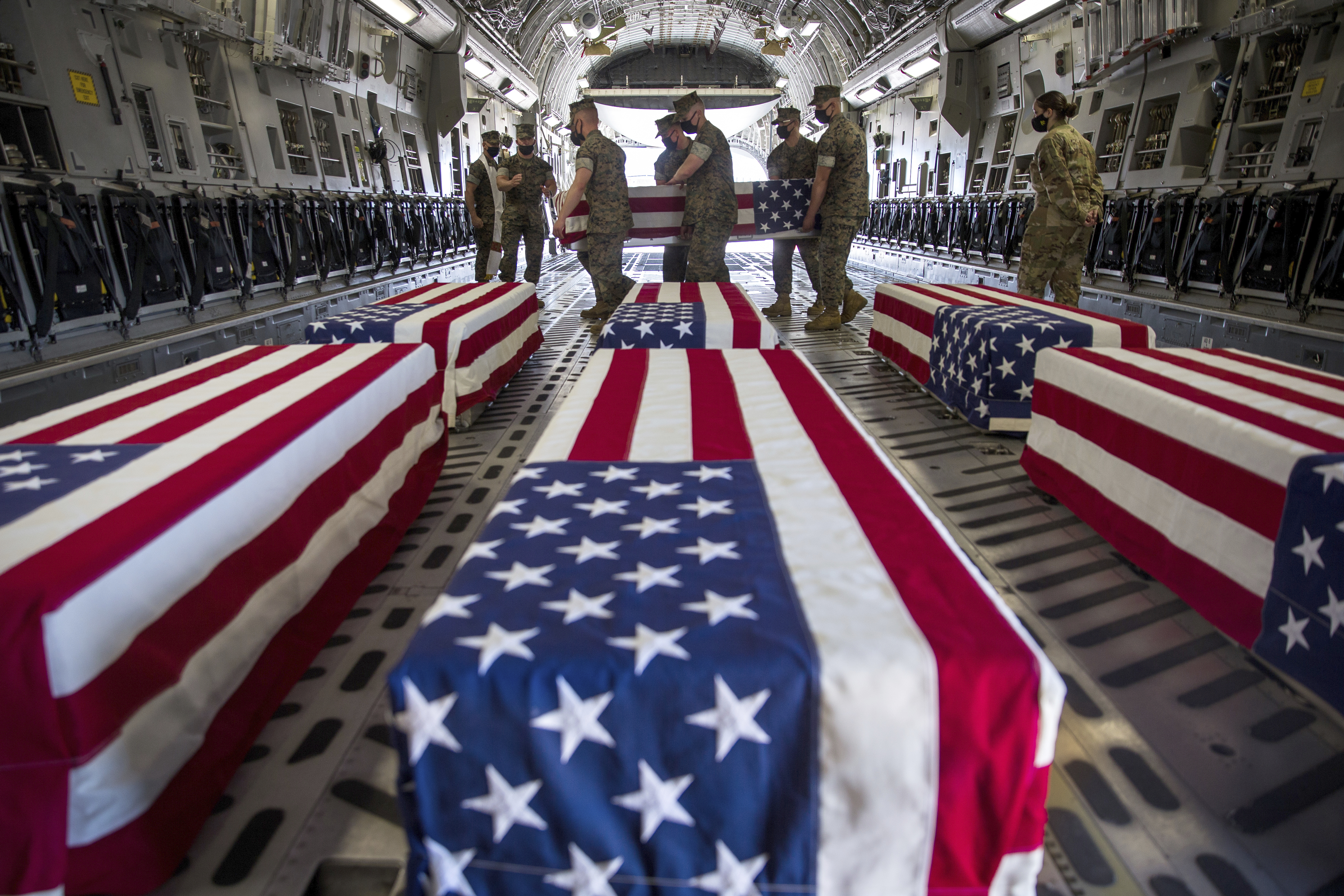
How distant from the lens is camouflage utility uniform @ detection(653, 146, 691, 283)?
6520 mm

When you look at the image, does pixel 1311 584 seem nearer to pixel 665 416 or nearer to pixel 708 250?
pixel 665 416

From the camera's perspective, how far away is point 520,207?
699 centimetres

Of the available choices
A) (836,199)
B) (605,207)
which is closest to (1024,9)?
(836,199)

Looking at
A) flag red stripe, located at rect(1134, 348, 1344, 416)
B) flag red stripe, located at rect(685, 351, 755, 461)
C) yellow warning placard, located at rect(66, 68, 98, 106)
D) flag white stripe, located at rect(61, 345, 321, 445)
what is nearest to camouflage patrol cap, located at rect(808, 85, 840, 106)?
flag red stripe, located at rect(1134, 348, 1344, 416)

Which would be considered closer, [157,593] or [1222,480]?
[157,593]

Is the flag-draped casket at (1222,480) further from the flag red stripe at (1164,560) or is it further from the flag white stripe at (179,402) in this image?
the flag white stripe at (179,402)

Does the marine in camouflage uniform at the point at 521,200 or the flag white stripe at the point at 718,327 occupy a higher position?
the marine in camouflage uniform at the point at 521,200

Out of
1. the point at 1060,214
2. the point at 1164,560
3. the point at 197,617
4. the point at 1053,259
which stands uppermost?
the point at 1060,214

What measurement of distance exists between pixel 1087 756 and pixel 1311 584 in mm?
619

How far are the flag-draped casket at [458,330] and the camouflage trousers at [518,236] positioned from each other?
2121 millimetres

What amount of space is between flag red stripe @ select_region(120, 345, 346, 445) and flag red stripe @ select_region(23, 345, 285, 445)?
15 cm

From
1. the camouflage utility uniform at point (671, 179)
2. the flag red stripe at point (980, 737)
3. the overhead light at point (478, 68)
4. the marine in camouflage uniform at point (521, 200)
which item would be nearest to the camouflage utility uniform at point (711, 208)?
the camouflage utility uniform at point (671, 179)

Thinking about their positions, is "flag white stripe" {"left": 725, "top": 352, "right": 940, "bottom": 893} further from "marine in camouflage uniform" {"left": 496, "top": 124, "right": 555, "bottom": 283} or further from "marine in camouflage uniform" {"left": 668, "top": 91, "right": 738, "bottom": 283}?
"marine in camouflage uniform" {"left": 496, "top": 124, "right": 555, "bottom": 283}

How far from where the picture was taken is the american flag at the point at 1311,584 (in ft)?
4.81
